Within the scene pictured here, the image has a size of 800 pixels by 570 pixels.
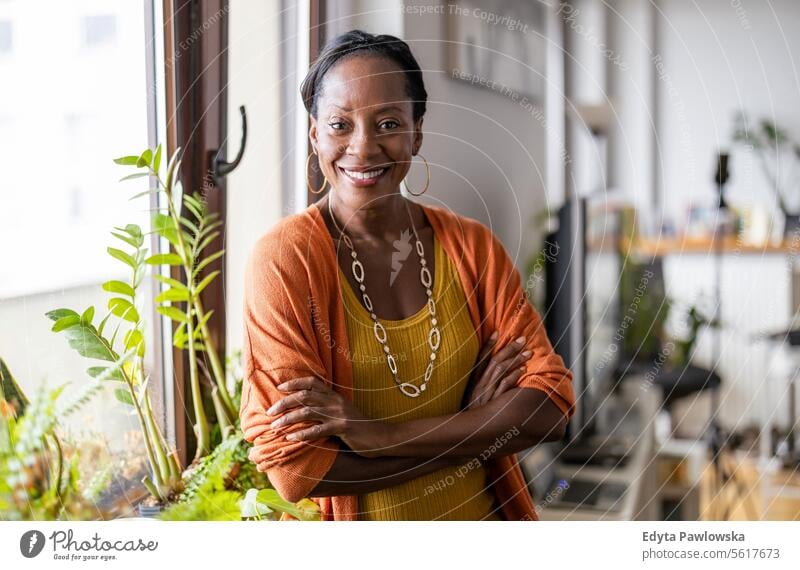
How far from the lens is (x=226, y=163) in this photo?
0.69 metres

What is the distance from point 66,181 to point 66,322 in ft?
0.45

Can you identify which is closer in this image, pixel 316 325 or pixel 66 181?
pixel 316 325

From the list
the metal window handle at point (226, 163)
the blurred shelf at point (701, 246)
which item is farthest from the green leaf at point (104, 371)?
the blurred shelf at point (701, 246)

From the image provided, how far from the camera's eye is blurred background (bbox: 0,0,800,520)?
677 millimetres

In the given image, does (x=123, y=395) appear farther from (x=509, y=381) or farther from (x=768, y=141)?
(x=768, y=141)

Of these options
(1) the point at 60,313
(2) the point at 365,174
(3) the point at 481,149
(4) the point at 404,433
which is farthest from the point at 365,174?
(1) the point at 60,313

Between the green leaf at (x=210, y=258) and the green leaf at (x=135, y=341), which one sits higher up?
the green leaf at (x=210, y=258)

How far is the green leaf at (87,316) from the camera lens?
0.69 meters

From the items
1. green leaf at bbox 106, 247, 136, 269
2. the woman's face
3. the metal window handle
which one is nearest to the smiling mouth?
the woman's face

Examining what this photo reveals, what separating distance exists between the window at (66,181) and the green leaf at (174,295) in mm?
22

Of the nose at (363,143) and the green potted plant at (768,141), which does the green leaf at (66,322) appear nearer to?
the nose at (363,143)

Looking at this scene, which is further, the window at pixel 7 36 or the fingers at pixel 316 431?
the window at pixel 7 36

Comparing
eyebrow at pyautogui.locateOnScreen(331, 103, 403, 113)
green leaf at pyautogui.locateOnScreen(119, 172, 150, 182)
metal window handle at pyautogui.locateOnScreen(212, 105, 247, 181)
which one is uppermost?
eyebrow at pyautogui.locateOnScreen(331, 103, 403, 113)

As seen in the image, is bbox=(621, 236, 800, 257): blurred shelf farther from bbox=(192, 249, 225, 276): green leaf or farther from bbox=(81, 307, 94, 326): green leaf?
bbox=(81, 307, 94, 326): green leaf
